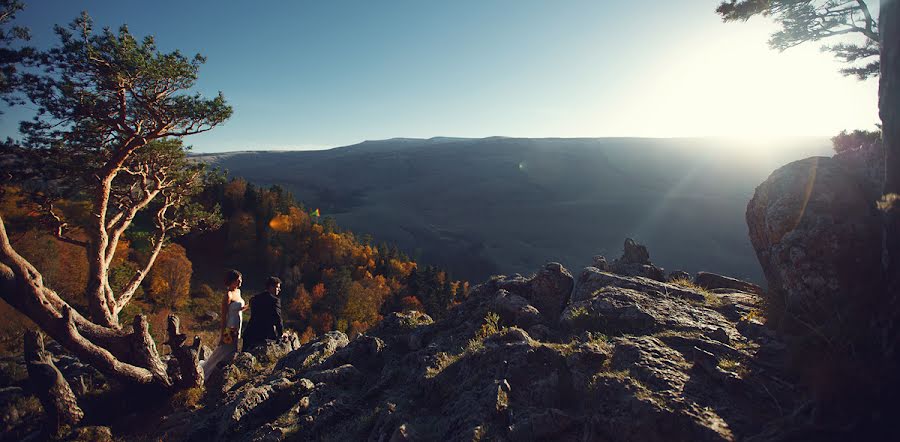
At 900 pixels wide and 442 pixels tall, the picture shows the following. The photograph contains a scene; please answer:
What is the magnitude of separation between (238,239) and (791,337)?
81.8 m

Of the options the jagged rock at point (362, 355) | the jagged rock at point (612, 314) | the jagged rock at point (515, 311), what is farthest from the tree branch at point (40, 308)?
the jagged rock at point (612, 314)

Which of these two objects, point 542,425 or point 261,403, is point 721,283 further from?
point 261,403

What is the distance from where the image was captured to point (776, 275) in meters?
7.68

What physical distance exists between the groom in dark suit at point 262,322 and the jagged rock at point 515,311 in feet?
21.0

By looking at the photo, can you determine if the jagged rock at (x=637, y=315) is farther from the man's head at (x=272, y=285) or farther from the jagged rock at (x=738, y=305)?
the man's head at (x=272, y=285)

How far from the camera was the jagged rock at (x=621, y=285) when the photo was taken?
31.7 feet

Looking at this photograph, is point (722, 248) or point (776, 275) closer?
point (776, 275)

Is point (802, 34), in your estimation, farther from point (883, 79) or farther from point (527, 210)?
point (527, 210)

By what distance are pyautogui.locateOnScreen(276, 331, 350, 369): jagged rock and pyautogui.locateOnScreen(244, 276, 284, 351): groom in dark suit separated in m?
1.12

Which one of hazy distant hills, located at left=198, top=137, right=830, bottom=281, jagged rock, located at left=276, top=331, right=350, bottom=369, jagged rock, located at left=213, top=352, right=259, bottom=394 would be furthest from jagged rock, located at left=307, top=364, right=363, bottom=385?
hazy distant hills, located at left=198, top=137, right=830, bottom=281

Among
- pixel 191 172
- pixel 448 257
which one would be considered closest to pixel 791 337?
pixel 191 172

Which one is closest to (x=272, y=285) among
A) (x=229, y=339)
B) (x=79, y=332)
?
(x=229, y=339)

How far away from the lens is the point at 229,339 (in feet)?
32.6

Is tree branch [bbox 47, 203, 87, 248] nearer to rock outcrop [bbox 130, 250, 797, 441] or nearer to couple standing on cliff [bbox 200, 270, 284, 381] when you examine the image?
couple standing on cliff [bbox 200, 270, 284, 381]
